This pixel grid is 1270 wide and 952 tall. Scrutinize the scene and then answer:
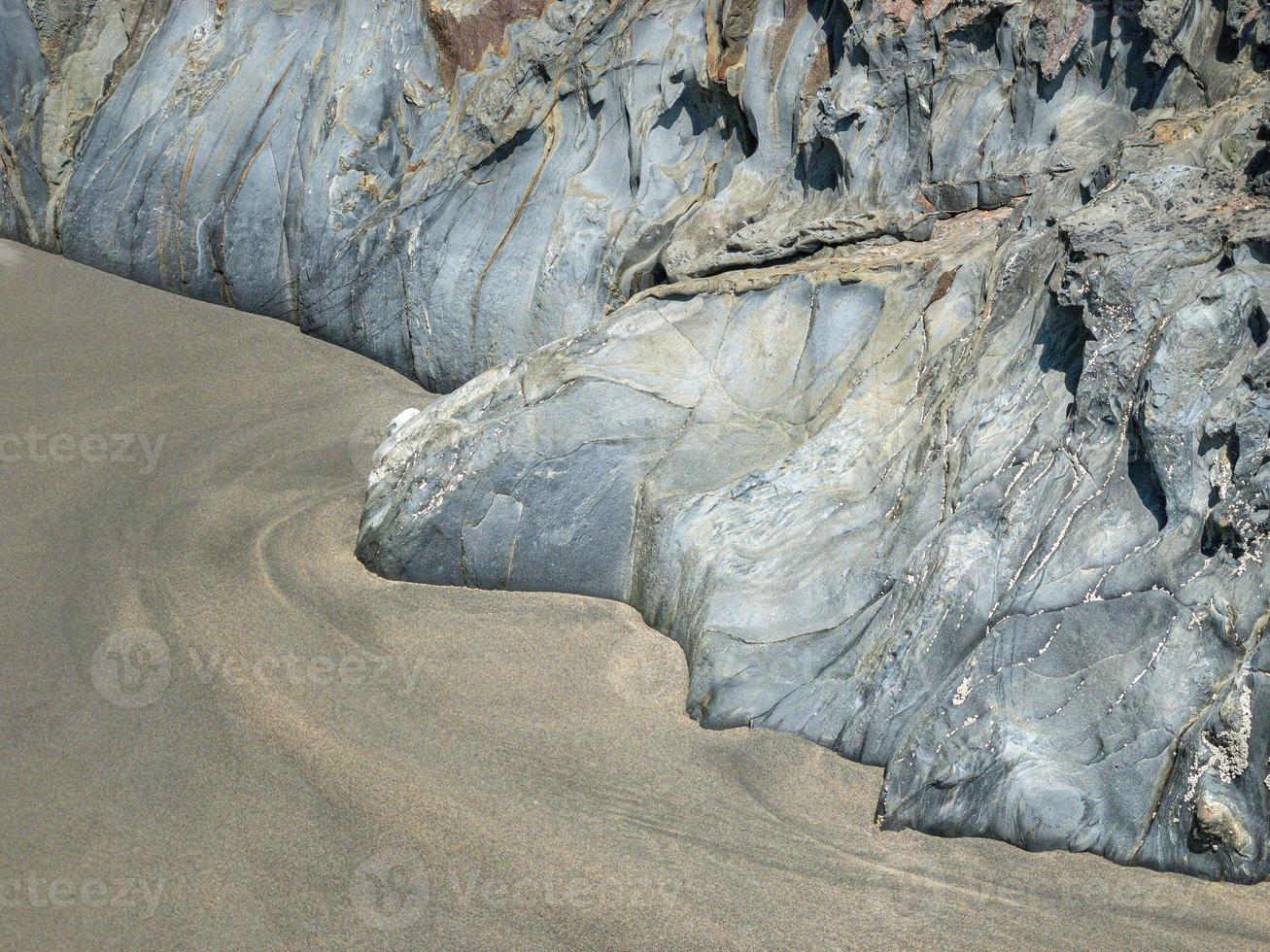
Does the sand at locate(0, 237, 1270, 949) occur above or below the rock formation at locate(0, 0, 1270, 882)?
below

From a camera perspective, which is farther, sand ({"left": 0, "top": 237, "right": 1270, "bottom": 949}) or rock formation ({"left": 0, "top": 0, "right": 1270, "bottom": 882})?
rock formation ({"left": 0, "top": 0, "right": 1270, "bottom": 882})

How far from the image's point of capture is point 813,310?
12.5ft

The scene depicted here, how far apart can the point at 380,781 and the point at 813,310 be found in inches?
70.5

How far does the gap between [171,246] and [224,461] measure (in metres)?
1.48

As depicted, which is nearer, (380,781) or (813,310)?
(380,781)

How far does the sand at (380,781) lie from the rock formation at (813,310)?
→ 15cm

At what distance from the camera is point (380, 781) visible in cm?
303

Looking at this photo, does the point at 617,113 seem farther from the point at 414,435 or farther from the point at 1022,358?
the point at 1022,358

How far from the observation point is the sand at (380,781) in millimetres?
2660

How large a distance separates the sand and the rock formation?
15 cm

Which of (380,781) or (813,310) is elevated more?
(813,310)

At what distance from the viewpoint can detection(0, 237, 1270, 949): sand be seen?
2660mm

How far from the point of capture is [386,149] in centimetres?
526

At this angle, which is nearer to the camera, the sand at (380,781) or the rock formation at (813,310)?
the sand at (380,781)
